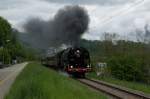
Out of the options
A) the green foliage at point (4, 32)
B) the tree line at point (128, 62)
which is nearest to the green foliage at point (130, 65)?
the tree line at point (128, 62)

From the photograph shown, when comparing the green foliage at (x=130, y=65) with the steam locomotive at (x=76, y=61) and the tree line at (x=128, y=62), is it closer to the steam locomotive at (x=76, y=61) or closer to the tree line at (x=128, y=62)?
the tree line at (x=128, y=62)

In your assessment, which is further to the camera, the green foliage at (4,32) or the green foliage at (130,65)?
the green foliage at (4,32)

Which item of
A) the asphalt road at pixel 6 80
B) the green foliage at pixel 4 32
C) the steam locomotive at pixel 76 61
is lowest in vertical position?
the asphalt road at pixel 6 80

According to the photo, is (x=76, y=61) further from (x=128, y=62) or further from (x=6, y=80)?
(x=128, y=62)

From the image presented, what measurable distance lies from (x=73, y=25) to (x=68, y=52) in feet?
25.3

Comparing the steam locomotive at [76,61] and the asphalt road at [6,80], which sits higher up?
the steam locomotive at [76,61]

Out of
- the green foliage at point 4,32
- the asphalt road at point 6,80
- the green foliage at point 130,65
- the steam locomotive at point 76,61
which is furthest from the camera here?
the green foliage at point 4,32

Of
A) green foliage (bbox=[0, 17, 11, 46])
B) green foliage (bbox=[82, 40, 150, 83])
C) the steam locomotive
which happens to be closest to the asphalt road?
the steam locomotive

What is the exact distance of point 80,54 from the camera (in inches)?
1838

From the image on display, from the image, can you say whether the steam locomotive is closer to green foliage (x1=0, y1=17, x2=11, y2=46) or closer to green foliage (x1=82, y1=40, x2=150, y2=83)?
green foliage (x1=82, y1=40, x2=150, y2=83)

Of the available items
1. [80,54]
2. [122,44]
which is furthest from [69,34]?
[122,44]

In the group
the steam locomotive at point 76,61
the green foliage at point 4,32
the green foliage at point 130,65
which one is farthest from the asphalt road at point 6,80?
the green foliage at point 4,32

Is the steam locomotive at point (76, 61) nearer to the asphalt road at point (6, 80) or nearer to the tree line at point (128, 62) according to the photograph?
the asphalt road at point (6, 80)

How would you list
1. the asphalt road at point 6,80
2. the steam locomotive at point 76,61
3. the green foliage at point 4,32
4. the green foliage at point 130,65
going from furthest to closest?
1. the green foliage at point 4,32
2. the green foliage at point 130,65
3. the steam locomotive at point 76,61
4. the asphalt road at point 6,80
